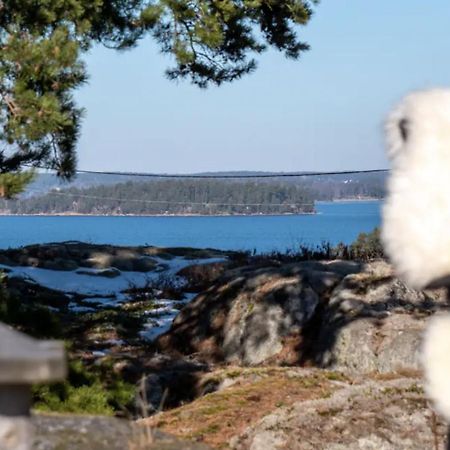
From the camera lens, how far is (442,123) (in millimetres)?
1587

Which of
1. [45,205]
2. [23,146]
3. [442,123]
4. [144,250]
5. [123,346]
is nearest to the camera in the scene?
[442,123]

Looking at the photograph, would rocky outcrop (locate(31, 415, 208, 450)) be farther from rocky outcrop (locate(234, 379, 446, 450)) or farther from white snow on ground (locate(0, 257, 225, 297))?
white snow on ground (locate(0, 257, 225, 297))

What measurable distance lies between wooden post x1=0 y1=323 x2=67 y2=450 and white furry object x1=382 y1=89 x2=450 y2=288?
637 mm

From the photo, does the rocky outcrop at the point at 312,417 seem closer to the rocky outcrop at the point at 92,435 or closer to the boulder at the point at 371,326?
the boulder at the point at 371,326

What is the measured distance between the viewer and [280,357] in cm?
833

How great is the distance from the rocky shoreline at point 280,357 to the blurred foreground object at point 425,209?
1775mm

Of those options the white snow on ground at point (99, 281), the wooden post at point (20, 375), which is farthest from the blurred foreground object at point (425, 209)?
the white snow on ground at point (99, 281)

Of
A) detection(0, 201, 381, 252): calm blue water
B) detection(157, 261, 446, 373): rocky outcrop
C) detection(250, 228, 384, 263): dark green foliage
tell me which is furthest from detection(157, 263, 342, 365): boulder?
detection(250, 228, 384, 263): dark green foliage

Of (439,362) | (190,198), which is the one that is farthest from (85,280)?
(190,198)

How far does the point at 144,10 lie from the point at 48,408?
481 cm

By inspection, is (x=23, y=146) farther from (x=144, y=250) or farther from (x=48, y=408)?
(x=144, y=250)

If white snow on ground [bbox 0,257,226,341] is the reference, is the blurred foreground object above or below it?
above

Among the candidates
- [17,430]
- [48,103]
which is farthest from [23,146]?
[17,430]

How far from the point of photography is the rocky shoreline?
202 inches
